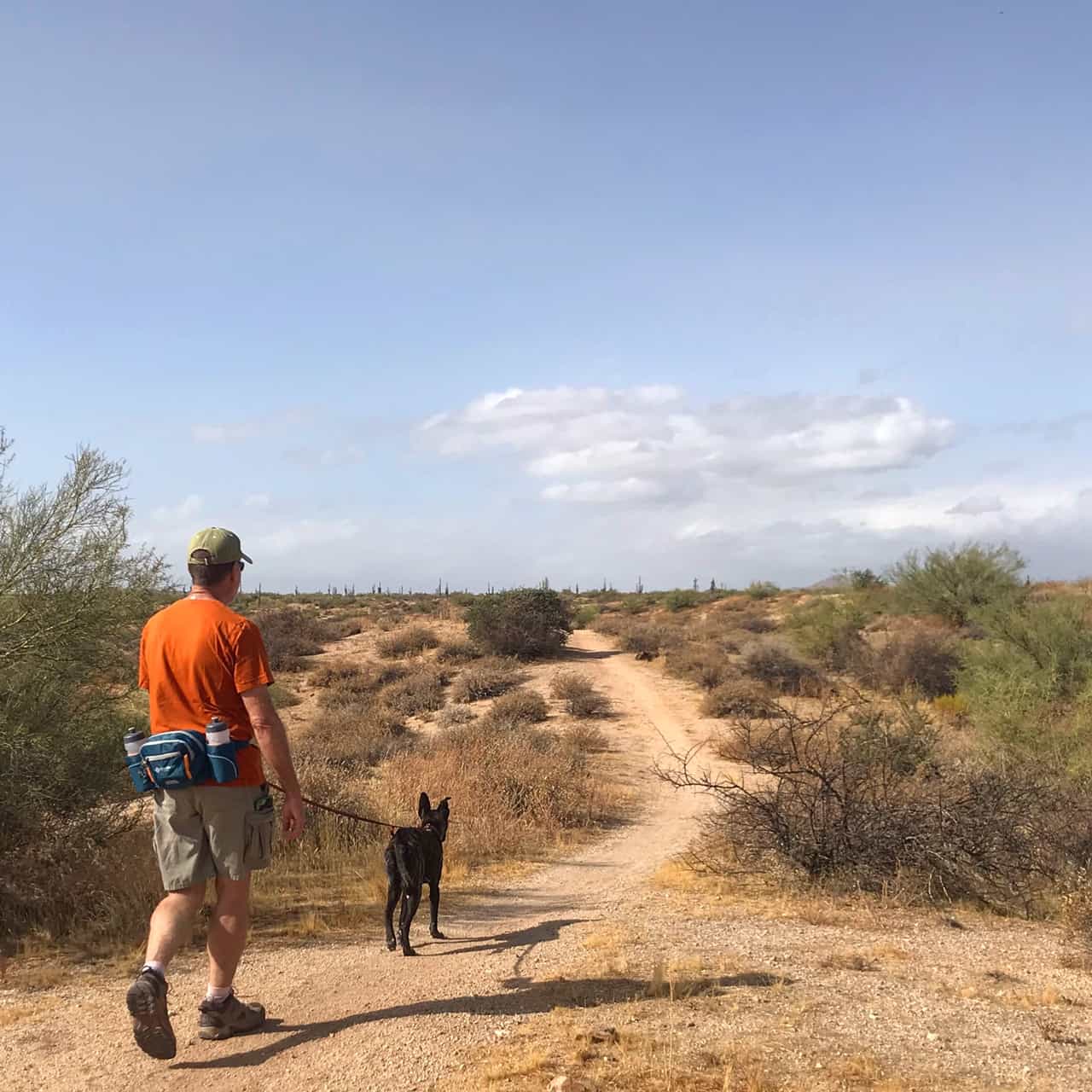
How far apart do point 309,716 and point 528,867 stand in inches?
477

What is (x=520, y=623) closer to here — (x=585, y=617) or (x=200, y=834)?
(x=585, y=617)


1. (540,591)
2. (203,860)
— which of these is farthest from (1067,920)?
(540,591)

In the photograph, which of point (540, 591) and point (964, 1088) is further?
point (540, 591)

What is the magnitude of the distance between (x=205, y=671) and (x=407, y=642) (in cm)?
2570

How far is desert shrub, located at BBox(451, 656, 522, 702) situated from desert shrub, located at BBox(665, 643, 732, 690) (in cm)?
459

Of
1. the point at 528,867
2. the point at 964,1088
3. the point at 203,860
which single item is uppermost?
the point at 203,860

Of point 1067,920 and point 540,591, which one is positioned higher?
point 540,591

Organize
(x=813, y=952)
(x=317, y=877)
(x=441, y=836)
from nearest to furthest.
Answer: (x=813, y=952) → (x=441, y=836) → (x=317, y=877)

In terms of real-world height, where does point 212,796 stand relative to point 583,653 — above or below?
above

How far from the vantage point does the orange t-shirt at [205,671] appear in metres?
3.90

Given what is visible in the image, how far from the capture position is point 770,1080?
3615 millimetres

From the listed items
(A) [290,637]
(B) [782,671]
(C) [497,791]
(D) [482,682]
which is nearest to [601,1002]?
(C) [497,791]

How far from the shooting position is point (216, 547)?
4.14 m

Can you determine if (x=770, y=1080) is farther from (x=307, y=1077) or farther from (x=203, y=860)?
(x=203, y=860)
